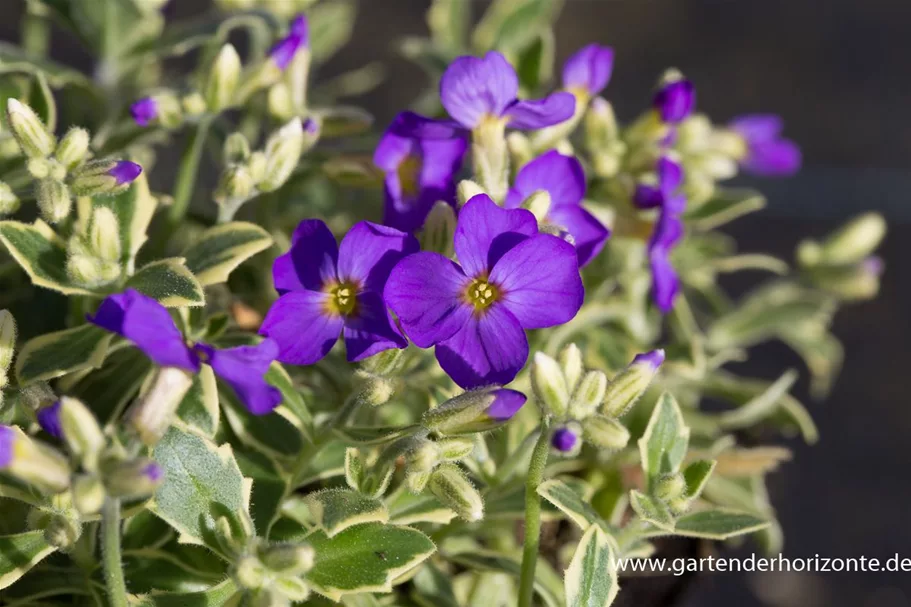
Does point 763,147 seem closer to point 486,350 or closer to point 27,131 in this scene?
point 486,350

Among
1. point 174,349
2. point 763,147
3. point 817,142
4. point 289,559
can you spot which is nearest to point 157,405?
point 174,349

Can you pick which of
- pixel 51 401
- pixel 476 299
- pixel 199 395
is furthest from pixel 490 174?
pixel 51 401

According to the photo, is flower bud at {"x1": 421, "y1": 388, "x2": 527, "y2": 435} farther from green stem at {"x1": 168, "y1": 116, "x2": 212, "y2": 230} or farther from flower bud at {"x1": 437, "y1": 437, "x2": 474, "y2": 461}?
green stem at {"x1": 168, "y1": 116, "x2": 212, "y2": 230}

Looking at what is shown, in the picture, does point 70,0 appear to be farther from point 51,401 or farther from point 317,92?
point 51,401

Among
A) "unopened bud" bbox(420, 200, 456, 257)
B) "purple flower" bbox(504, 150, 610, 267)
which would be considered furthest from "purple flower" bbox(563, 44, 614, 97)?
"unopened bud" bbox(420, 200, 456, 257)

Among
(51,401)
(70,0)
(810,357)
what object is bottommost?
(51,401)

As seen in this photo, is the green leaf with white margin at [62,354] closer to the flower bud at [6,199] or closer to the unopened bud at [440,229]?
the flower bud at [6,199]
